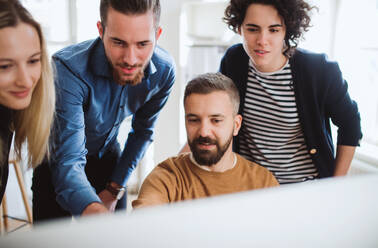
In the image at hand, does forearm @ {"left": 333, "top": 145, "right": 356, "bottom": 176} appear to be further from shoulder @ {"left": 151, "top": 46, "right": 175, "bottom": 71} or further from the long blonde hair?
the long blonde hair

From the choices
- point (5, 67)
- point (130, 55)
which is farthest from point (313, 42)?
point (5, 67)

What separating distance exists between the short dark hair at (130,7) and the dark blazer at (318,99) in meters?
0.27

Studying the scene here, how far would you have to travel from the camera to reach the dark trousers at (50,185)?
936 millimetres

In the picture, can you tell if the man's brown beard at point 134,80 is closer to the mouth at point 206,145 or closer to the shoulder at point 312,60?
the mouth at point 206,145

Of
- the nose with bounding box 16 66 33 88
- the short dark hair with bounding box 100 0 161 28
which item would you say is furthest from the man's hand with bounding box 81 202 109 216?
the short dark hair with bounding box 100 0 161 28

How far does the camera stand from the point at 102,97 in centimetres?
79

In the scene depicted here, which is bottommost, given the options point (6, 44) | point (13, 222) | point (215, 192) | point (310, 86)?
point (13, 222)

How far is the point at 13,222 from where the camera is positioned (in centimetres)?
187

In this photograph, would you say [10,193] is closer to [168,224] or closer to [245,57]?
[245,57]

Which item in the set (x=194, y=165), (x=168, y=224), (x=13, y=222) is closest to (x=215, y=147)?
(x=194, y=165)

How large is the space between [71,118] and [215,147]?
31 centimetres

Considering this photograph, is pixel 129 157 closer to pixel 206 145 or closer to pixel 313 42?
pixel 206 145

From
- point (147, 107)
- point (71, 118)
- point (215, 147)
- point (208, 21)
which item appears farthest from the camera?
point (208, 21)

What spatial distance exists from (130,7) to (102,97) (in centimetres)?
22
